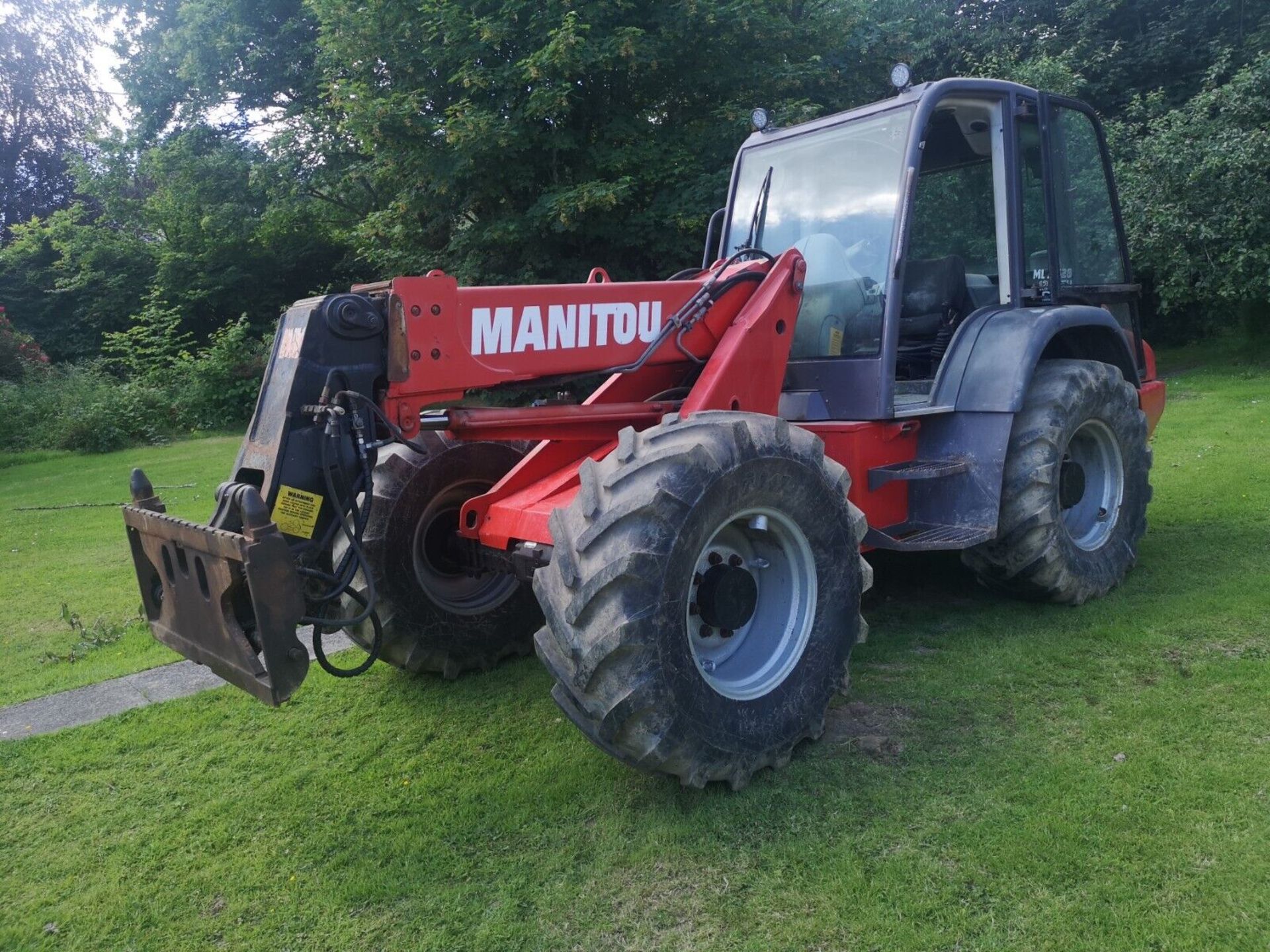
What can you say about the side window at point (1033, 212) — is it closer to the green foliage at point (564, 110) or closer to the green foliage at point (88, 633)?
the green foliage at point (88, 633)

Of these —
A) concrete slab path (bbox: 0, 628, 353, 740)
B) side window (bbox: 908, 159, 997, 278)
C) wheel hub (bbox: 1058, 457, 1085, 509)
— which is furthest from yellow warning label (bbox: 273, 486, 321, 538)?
wheel hub (bbox: 1058, 457, 1085, 509)

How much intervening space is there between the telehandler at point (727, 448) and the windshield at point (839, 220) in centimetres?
2

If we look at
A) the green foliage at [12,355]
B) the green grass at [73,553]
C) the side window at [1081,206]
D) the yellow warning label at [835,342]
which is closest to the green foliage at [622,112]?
the green foliage at [12,355]

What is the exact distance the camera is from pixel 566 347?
154 inches

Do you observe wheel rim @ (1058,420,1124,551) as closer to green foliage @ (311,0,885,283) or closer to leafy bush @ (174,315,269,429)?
green foliage @ (311,0,885,283)

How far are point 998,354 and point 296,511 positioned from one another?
11.0ft

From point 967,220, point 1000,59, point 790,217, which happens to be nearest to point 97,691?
point 790,217

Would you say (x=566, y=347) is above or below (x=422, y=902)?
above

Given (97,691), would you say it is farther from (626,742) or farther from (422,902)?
(626,742)

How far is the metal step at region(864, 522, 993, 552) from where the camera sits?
174 inches

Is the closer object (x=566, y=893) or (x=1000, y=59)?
(x=566, y=893)

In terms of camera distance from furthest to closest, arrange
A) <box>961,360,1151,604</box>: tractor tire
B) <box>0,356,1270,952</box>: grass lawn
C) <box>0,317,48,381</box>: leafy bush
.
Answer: <box>0,317,48,381</box>: leafy bush → <box>961,360,1151,604</box>: tractor tire → <box>0,356,1270,952</box>: grass lawn

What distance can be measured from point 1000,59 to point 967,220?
45.8 feet

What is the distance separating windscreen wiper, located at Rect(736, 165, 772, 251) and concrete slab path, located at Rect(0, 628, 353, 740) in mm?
3546
